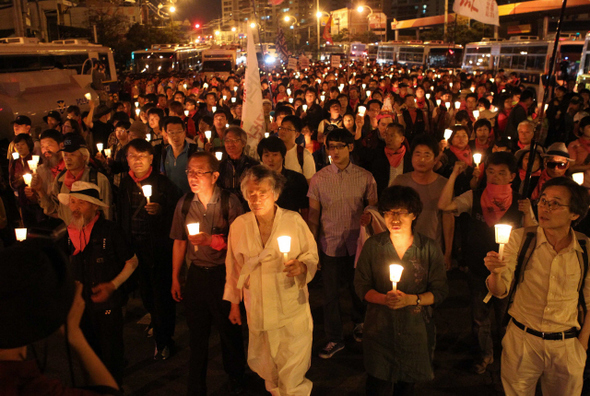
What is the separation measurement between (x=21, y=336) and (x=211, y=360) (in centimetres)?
314

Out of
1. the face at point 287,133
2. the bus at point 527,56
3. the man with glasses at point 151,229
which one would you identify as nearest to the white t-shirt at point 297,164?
Answer: the face at point 287,133

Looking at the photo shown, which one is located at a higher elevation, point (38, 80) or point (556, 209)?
point (38, 80)

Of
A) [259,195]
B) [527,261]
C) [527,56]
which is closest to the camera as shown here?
[527,261]

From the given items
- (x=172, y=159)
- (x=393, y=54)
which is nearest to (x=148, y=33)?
(x=393, y=54)

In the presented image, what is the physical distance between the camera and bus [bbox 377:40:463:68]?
35625mm

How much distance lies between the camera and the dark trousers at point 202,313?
3740 mm

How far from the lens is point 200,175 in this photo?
3.77 metres

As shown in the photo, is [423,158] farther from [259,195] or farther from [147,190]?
[147,190]

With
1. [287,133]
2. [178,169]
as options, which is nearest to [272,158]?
[287,133]

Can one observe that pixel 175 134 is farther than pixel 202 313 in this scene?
Yes

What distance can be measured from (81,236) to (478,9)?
489 inches

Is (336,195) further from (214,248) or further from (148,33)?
(148,33)

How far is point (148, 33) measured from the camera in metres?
44.4

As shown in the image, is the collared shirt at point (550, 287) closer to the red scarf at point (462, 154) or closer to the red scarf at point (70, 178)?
the red scarf at point (462, 154)
